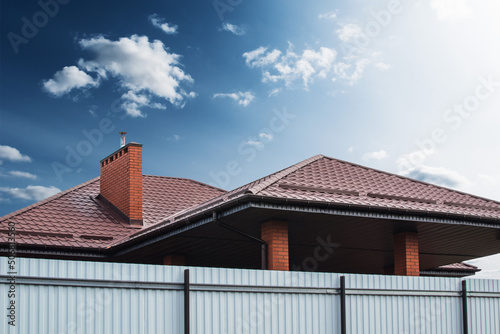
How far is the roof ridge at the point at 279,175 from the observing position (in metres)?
10.6

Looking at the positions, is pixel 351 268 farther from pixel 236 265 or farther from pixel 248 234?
pixel 248 234

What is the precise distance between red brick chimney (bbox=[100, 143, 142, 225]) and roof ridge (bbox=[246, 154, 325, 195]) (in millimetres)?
5343

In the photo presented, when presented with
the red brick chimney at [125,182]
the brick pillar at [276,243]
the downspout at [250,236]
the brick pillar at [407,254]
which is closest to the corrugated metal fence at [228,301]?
the brick pillar at [276,243]

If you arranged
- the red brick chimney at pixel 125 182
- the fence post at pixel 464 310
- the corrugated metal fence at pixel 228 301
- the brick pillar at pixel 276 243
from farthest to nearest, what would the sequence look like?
the red brick chimney at pixel 125 182, the brick pillar at pixel 276 243, the fence post at pixel 464 310, the corrugated metal fence at pixel 228 301

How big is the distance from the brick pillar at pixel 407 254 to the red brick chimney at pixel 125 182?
6.86 meters

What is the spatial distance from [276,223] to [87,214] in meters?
7.20

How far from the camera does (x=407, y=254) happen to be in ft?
43.3

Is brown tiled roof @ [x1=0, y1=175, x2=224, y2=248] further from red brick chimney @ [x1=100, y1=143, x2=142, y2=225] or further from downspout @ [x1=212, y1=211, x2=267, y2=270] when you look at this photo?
downspout @ [x1=212, y1=211, x2=267, y2=270]

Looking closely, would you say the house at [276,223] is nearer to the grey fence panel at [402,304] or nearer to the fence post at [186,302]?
the grey fence panel at [402,304]

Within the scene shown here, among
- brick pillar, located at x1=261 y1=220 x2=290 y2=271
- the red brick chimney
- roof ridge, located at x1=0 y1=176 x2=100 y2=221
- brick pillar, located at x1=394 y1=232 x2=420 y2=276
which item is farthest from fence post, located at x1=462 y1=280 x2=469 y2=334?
roof ridge, located at x1=0 y1=176 x2=100 y2=221

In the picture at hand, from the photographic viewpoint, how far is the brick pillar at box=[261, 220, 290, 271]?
443 inches

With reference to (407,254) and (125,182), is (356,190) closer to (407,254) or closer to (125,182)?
(407,254)

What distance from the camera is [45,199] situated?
1722cm

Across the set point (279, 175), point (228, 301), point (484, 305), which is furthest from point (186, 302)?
point (484, 305)
